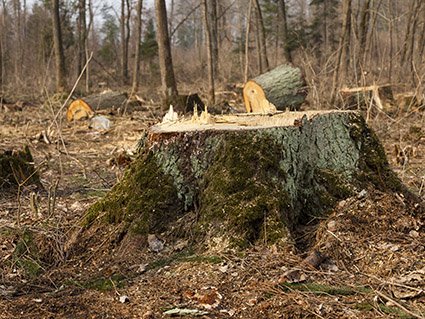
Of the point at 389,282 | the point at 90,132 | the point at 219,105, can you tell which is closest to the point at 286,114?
the point at 389,282

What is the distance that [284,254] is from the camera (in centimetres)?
300

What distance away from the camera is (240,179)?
3.33 m

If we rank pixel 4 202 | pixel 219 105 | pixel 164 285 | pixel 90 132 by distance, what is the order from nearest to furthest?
1. pixel 164 285
2. pixel 4 202
3. pixel 90 132
4. pixel 219 105

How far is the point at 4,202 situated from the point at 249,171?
115 inches

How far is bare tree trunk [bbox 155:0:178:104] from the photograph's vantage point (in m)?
10.9

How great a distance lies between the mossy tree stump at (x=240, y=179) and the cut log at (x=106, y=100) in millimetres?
8677

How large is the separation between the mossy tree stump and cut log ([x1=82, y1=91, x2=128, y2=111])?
868 cm

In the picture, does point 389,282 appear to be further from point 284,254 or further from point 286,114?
point 286,114

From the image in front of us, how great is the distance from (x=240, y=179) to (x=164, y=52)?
8373 millimetres

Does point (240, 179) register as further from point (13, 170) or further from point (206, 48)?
point (206, 48)

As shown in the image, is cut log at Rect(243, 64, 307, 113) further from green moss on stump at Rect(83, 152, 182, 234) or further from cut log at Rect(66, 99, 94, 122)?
green moss on stump at Rect(83, 152, 182, 234)

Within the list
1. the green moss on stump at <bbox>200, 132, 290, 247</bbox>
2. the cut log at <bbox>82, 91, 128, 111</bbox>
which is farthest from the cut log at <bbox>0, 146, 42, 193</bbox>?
the cut log at <bbox>82, 91, 128, 111</bbox>

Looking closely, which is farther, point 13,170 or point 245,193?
point 13,170

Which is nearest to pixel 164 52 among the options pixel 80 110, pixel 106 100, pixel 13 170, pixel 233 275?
pixel 106 100
